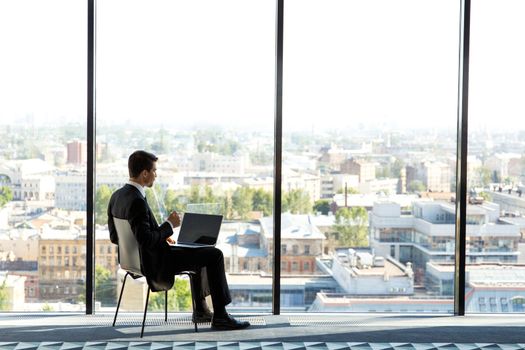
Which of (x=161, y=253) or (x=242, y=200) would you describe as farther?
(x=242, y=200)

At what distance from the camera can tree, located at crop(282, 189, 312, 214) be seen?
19.4 ft

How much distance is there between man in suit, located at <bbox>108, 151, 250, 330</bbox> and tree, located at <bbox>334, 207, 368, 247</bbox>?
0.99m

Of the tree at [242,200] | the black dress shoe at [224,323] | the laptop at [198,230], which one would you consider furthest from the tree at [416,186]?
the black dress shoe at [224,323]

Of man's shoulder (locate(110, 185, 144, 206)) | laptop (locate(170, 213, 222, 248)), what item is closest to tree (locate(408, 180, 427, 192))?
laptop (locate(170, 213, 222, 248))

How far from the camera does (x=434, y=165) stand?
5.93m

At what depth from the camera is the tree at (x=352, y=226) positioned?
5.91 meters

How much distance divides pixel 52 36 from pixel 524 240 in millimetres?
3593

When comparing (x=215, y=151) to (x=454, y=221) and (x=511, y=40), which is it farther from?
(x=511, y=40)

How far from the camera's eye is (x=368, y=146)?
19.3 feet

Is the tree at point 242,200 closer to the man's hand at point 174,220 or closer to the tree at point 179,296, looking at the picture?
the tree at point 179,296

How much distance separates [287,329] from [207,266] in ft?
2.23

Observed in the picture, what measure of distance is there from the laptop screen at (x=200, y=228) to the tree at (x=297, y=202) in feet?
2.15

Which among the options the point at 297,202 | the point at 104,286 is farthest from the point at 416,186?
the point at 104,286

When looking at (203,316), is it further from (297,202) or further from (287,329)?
(297,202)
